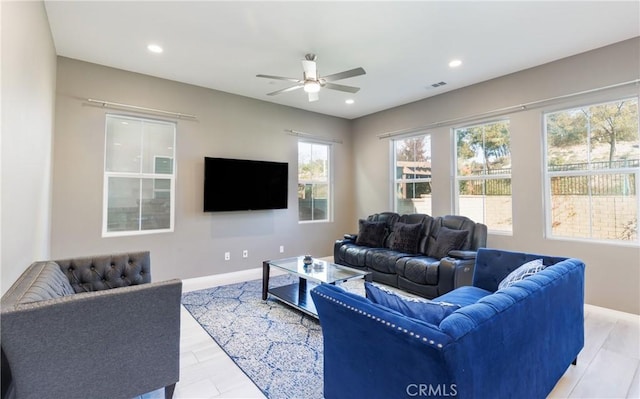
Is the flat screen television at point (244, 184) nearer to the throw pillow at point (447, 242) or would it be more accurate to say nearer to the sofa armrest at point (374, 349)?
the throw pillow at point (447, 242)

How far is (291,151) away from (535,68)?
3.84 meters

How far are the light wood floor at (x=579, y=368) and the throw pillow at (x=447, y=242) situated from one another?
1448 mm

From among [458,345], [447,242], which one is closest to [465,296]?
[458,345]

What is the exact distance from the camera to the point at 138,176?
419 centimetres

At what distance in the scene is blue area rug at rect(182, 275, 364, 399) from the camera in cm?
213

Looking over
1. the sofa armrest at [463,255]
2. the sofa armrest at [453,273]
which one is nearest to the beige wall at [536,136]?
the sofa armrest at [463,255]

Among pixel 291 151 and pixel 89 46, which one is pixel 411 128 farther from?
pixel 89 46

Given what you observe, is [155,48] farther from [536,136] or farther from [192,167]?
[536,136]

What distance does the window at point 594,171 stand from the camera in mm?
3312

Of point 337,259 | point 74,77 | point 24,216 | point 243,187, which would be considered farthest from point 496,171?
point 74,77

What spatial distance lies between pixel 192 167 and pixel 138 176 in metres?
0.72

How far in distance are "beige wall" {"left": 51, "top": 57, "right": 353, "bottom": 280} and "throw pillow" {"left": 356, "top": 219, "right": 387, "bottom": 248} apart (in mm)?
1227

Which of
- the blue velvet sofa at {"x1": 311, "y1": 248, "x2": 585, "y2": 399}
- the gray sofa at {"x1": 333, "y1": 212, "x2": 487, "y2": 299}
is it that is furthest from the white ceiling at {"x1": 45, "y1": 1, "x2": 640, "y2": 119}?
the blue velvet sofa at {"x1": 311, "y1": 248, "x2": 585, "y2": 399}

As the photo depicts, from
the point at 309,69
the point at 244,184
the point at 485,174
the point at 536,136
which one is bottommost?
the point at 244,184
